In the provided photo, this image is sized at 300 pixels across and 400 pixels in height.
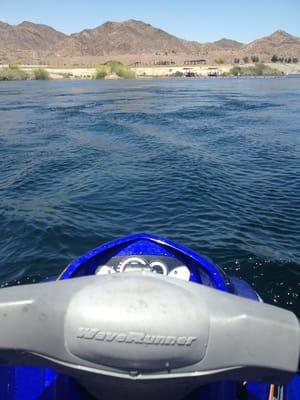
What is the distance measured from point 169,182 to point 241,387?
10.7m

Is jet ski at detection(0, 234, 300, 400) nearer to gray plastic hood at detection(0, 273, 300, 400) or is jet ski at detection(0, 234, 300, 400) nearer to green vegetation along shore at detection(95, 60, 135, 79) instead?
gray plastic hood at detection(0, 273, 300, 400)

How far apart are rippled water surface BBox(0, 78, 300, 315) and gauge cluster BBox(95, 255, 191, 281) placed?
328 centimetres

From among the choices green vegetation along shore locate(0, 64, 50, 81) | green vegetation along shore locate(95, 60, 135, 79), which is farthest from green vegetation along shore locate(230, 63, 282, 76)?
green vegetation along shore locate(0, 64, 50, 81)

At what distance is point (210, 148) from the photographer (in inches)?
701

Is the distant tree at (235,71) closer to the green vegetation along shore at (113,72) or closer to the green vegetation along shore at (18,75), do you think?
the green vegetation along shore at (113,72)

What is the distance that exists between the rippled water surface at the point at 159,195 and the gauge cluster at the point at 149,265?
3.28 metres

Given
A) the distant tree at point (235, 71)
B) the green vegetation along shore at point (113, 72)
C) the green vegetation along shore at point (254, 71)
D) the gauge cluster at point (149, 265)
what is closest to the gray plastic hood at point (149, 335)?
the gauge cluster at point (149, 265)

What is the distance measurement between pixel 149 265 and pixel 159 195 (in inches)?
320

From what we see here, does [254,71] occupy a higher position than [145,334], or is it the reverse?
[254,71]

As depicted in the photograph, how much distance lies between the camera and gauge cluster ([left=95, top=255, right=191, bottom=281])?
389cm

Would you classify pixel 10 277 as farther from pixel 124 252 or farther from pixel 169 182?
pixel 169 182

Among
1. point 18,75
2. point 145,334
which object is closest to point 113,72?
point 18,75

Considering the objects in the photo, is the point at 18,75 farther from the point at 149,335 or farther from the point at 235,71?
the point at 149,335

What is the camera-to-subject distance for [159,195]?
12.0 meters
